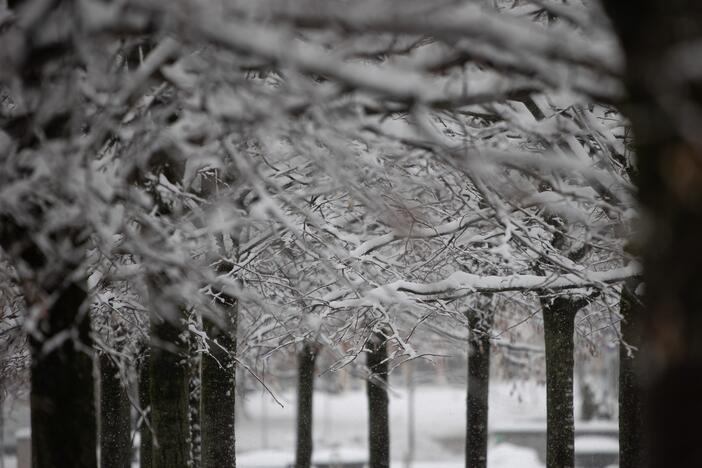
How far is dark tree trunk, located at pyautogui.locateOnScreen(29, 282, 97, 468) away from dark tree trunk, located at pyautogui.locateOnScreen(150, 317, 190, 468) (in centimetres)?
199

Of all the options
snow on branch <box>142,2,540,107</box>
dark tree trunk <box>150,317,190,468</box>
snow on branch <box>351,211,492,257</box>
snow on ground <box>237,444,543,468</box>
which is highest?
snow on branch <box>142,2,540,107</box>

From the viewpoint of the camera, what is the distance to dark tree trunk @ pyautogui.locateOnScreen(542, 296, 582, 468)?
29.6 ft

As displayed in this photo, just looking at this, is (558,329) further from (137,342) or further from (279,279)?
(137,342)

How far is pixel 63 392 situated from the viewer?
4.74 m

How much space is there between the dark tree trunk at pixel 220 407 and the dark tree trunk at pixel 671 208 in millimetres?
6741

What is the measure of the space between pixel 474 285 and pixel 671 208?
4.62m

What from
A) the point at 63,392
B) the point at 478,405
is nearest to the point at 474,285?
the point at 63,392

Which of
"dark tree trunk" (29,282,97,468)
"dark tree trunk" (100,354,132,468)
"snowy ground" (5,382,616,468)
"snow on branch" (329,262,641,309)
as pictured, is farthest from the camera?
"snowy ground" (5,382,616,468)

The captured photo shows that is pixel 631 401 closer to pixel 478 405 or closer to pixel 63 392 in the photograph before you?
pixel 478 405

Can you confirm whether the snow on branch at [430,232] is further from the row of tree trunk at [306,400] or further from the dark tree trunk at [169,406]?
the dark tree trunk at [169,406]

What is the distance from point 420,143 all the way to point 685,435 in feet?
8.02

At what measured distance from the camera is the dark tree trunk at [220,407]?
8906mm

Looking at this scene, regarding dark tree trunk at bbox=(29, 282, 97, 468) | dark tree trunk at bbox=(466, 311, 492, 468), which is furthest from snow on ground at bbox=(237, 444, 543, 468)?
dark tree trunk at bbox=(29, 282, 97, 468)

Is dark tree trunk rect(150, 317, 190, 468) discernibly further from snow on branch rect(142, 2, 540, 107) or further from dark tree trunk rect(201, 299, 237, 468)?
snow on branch rect(142, 2, 540, 107)
